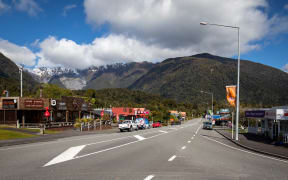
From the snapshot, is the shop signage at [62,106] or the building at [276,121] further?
the shop signage at [62,106]

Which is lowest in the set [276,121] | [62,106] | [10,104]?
[276,121]

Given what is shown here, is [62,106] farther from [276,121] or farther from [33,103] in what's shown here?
[276,121]

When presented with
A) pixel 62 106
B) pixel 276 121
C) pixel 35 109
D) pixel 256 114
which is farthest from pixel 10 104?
pixel 276 121

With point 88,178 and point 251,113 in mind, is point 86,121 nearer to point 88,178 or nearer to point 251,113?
point 251,113

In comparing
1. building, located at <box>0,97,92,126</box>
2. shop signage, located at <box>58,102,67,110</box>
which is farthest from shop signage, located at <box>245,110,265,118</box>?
shop signage, located at <box>58,102,67,110</box>

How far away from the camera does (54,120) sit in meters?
48.0

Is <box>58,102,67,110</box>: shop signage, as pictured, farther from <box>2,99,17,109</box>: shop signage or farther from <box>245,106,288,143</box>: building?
<box>245,106,288,143</box>: building

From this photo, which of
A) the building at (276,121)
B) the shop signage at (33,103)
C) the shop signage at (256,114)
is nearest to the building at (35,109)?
the shop signage at (33,103)

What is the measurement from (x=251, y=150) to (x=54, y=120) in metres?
38.4

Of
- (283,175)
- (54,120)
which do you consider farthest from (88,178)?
(54,120)

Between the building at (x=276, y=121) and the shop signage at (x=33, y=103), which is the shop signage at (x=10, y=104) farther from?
the building at (x=276, y=121)

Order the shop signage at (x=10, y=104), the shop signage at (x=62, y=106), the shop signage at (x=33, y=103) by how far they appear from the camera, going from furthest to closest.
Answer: the shop signage at (x=62, y=106) < the shop signage at (x=33, y=103) < the shop signage at (x=10, y=104)

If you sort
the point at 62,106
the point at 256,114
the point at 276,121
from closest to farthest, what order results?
the point at 276,121
the point at 256,114
the point at 62,106

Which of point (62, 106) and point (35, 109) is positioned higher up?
point (62, 106)
